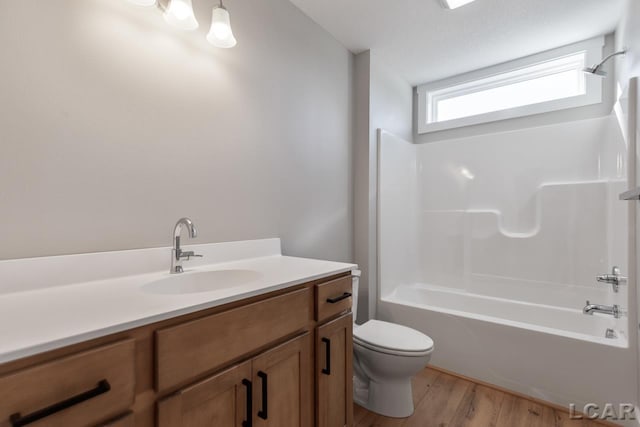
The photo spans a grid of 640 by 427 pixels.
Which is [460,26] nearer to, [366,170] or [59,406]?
[366,170]

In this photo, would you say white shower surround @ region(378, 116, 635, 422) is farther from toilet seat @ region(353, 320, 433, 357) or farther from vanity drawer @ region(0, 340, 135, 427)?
vanity drawer @ region(0, 340, 135, 427)

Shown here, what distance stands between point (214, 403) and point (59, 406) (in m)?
0.37

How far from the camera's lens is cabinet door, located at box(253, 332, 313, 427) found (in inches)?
37.5

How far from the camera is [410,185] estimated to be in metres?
2.90

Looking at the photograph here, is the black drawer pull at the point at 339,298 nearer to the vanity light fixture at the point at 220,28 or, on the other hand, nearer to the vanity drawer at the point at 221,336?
the vanity drawer at the point at 221,336

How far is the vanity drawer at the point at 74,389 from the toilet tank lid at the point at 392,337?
1.26 meters

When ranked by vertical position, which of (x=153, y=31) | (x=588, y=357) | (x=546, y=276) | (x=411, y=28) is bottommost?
(x=588, y=357)

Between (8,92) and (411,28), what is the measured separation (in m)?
2.09

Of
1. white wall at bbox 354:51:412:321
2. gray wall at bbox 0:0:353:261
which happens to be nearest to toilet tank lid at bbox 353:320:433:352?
white wall at bbox 354:51:412:321

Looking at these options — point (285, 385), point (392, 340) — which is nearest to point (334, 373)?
point (285, 385)

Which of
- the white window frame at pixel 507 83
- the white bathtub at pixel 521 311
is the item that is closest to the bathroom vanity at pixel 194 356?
the white bathtub at pixel 521 311

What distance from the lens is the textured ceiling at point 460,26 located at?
182cm

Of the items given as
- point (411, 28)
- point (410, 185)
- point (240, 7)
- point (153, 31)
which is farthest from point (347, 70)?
point (153, 31)

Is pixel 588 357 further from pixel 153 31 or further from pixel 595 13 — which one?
pixel 153 31
